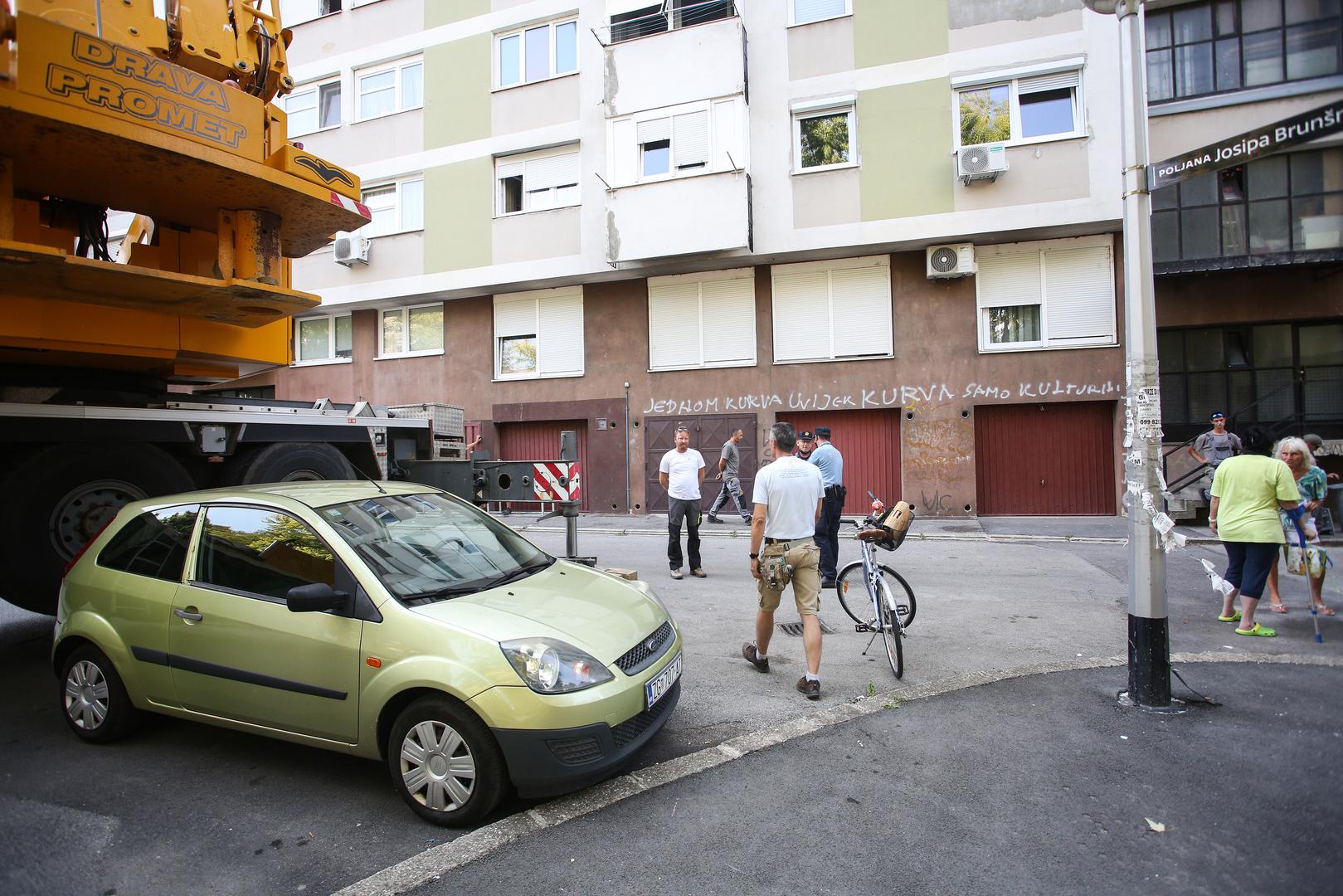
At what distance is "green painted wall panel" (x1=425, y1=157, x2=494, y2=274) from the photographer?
55.6 feet

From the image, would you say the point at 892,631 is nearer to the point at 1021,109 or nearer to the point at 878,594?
the point at 878,594

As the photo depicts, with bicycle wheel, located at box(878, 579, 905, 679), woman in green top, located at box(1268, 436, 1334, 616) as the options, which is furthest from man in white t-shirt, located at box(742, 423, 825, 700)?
woman in green top, located at box(1268, 436, 1334, 616)

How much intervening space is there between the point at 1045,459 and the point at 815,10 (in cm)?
1011

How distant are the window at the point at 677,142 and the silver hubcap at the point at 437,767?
1313cm

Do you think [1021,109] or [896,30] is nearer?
[1021,109]

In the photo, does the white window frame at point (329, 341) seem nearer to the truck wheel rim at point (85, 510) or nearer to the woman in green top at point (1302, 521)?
the truck wheel rim at point (85, 510)

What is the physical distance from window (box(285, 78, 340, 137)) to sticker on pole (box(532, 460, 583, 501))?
1567cm

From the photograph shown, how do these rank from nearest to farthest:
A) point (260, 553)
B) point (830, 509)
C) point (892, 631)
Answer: point (260, 553) < point (892, 631) < point (830, 509)

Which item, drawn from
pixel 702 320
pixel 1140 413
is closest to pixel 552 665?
pixel 1140 413

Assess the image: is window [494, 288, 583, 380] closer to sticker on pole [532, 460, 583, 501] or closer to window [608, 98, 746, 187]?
window [608, 98, 746, 187]

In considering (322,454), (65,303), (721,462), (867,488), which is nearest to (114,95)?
Result: (65,303)

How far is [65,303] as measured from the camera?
17.6 ft

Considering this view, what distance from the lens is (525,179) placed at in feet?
55.2

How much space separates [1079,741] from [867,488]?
11.3m
